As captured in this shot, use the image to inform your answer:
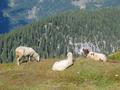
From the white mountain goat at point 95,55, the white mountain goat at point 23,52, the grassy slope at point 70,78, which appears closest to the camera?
the grassy slope at point 70,78

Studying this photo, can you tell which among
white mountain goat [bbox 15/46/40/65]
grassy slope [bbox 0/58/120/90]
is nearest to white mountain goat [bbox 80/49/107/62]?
grassy slope [bbox 0/58/120/90]

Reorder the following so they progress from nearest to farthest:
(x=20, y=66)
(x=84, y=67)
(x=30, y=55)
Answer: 1. (x=84, y=67)
2. (x=20, y=66)
3. (x=30, y=55)

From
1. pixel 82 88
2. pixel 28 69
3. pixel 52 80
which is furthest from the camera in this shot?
pixel 28 69

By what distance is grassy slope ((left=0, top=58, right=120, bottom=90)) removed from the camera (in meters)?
41.9

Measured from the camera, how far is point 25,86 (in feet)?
140

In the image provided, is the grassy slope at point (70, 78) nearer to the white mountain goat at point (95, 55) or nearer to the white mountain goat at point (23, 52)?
the white mountain goat at point (95, 55)

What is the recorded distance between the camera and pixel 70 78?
1826 inches

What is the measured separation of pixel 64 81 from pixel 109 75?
5.08m

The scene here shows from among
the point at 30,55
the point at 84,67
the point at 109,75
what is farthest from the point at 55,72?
the point at 30,55

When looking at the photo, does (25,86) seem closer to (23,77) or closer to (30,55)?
(23,77)

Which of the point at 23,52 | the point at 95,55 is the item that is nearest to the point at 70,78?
the point at 95,55

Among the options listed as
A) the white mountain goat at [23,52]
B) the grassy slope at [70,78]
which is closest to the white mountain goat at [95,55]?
the grassy slope at [70,78]

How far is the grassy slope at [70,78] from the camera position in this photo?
41.9 m

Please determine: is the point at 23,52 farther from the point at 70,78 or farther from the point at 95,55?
the point at 70,78
